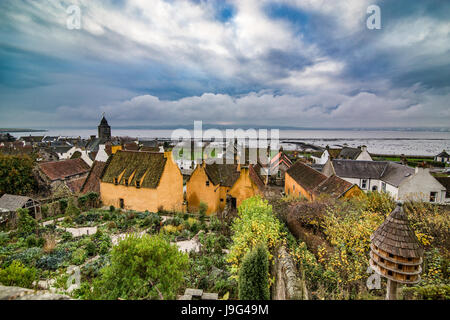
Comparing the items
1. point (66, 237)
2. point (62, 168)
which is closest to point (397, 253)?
point (66, 237)

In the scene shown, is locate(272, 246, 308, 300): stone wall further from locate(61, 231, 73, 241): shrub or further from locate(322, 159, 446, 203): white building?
locate(322, 159, 446, 203): white building

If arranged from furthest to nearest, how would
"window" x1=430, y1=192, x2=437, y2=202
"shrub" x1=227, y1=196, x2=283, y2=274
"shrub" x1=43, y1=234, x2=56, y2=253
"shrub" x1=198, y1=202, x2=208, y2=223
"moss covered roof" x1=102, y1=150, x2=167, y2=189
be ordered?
"window" x1=430, y1=192, x2=437, y2=202, "moss covered roof" x1=102, y1=150, x2=167, y2=189, "shrub" x1=198, y1=202, x2=208, y2=223, "shrub" x1=43, y1=234, x2=56, y2=253, "shrub" x1=227, y1=196, x2=283, y2=274

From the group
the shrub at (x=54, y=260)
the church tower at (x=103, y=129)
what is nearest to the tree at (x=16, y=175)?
the shrub at (x=54, y=260)

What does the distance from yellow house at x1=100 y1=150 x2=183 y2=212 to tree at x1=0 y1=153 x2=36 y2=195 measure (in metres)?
9.99

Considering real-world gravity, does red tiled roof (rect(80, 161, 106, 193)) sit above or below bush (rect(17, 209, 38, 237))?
above

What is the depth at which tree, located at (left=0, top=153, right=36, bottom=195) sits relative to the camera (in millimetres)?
24156

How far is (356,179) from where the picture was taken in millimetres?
31906

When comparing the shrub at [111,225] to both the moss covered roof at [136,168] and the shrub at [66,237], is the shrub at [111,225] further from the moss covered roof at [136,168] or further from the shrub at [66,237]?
the moss covered roof at [136,168]

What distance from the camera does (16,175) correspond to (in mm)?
24781

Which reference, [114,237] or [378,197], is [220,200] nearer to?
[114,237]

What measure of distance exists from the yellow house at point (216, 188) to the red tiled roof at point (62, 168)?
85.3ft

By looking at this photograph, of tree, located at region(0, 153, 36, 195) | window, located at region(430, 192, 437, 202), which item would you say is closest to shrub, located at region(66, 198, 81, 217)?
tree, located at region(0, 153, 36, 195)

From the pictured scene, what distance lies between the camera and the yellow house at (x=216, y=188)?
Answer: 2183 centimetres

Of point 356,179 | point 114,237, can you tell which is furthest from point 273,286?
point 356,179
